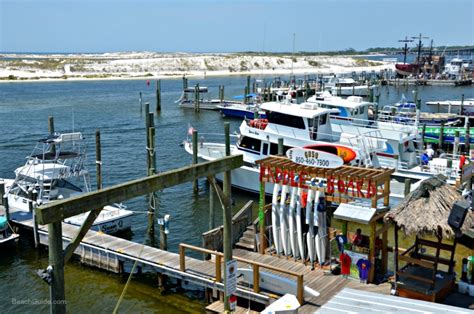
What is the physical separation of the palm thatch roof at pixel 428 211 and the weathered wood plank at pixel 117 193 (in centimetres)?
435

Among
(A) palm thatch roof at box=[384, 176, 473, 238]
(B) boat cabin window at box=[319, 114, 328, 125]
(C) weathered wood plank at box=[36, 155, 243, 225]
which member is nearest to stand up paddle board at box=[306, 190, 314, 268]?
(A) palm thatch roof at box=[384, 176, 473, 238]

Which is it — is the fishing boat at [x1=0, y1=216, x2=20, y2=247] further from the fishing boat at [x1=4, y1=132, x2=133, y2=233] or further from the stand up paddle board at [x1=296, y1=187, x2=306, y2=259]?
the stand up paddle board at [x1=296, y1=187, x2=306, y2=259]

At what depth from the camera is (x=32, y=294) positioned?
1700cm

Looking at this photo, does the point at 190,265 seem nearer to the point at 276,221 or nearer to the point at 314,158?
the point at 276,221

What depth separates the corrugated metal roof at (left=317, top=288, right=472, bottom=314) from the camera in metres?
10.2

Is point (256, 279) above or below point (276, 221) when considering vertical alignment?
below

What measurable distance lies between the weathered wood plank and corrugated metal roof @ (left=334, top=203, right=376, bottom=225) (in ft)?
13.4

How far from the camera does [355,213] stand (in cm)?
1394

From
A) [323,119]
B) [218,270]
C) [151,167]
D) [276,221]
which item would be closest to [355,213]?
[276,221]

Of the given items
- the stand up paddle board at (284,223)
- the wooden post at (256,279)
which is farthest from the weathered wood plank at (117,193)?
the stand up paddle board at (284,223)

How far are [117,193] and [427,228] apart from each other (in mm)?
6773

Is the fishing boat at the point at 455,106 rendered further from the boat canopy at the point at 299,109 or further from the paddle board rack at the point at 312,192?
the paddle board rack at the point at 312,192

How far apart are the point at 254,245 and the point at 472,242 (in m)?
6.31

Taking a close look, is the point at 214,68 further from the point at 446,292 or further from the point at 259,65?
the point at 446,292
